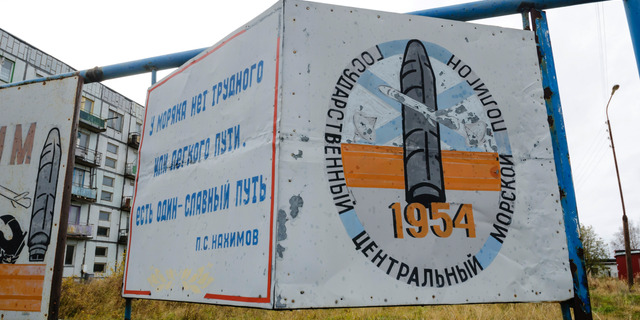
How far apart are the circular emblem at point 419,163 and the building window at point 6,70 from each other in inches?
1012

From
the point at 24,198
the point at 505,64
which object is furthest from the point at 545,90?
the point at 24,198

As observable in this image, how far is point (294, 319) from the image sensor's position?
582cm

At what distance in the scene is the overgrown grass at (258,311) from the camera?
5.95 m

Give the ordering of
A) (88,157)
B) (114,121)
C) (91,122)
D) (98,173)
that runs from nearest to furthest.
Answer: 1. (91,122)
2. (88,157)
3. (98,173)
4. (114,121)

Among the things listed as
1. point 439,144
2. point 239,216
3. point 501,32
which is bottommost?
point 239,216

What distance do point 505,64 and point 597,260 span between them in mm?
31709

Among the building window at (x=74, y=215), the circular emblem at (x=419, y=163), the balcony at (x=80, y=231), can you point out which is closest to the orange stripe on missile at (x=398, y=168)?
the circular emblem at (x=419, y=163)

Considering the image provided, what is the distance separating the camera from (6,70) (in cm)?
2217

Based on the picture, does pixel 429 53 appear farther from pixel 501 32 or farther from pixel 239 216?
pixel 239 216

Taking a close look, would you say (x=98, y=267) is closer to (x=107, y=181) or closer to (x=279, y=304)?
(x=107, y=181)

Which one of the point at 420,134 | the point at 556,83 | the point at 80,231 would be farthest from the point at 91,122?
the point at 556,83

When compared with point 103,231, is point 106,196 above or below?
above

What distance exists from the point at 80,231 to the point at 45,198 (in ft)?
88.2

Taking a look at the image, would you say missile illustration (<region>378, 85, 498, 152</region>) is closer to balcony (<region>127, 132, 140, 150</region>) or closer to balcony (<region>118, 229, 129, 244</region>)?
balcony (<region>118, 229, 129, 244</region>)
